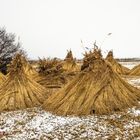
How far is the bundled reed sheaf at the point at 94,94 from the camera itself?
13750 mm

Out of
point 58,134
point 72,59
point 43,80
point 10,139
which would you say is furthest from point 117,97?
point 72,59

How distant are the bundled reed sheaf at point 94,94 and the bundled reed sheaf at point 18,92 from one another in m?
0.93

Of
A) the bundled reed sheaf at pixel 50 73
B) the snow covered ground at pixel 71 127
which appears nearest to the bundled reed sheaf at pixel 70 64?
the bundled reed sheaf at pixel 50 73

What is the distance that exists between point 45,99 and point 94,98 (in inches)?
119

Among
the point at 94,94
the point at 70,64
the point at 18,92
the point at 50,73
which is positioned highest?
the point at 70,64

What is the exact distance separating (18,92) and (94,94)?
11.2ft

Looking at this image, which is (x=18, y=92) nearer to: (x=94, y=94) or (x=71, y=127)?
(x=94, y=94)

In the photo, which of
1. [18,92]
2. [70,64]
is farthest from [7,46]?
[18,92]

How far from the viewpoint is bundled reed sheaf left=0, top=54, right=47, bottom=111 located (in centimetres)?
1553

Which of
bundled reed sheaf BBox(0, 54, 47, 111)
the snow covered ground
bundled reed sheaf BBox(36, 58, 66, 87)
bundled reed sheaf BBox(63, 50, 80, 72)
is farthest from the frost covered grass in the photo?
bundled reed sheaf BBox(63, 50, 80, 72)

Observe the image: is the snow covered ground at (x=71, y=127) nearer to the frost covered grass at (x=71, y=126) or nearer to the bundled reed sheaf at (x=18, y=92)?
the frost covered grass at (x=71, y=126)

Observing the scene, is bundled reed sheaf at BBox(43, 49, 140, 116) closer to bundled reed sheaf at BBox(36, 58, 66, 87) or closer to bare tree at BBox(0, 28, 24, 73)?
bundled reed sheaf at BBox(36, 58, 66, 87)

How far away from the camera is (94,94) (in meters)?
14.0

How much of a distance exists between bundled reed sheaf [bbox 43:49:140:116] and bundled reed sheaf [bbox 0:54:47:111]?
3.04ft
